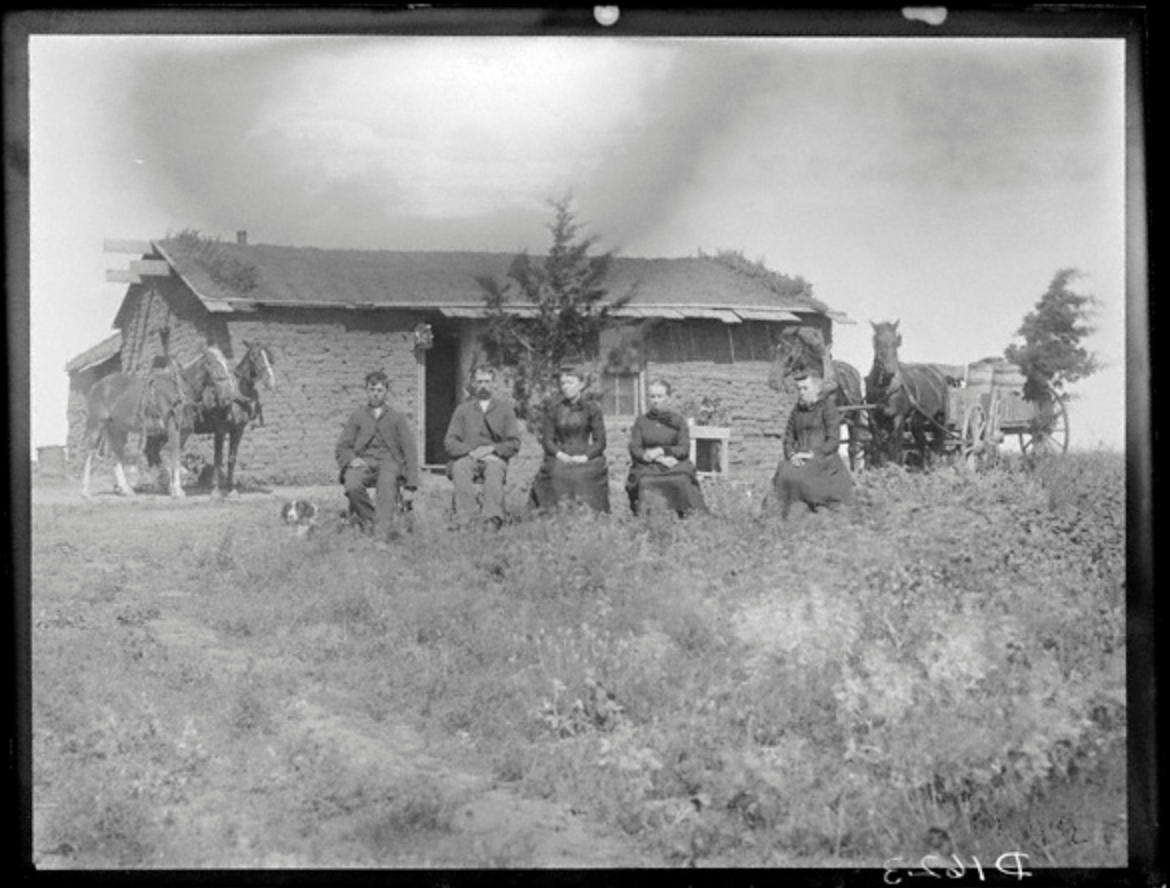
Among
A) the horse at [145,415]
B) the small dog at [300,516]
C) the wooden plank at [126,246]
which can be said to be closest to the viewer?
the wooden plank at [126,246]

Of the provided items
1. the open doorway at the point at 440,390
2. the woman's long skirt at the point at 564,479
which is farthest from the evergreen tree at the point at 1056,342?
the open doorway at the point at 440,390

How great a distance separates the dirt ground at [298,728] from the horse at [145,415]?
139 millimetres

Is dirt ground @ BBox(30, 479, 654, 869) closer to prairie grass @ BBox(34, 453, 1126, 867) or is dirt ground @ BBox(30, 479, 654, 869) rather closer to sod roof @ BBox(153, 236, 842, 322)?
prairie grass @ BBox(34, 453, 1126, 867)

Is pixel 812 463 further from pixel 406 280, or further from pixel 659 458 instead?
pixel 406 280

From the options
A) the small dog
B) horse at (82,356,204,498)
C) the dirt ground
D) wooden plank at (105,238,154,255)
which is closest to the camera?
the dirt ground

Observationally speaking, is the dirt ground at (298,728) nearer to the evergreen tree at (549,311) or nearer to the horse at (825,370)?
the evergreen tree at (549,311)

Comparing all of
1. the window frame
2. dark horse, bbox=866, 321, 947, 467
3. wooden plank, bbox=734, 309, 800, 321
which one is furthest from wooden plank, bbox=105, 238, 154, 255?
dark horse, bbox=866, 321, 947, 467

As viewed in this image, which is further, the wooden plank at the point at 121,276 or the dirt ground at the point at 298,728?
the wooden plank at the point at 121,276

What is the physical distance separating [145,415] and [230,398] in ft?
1.49

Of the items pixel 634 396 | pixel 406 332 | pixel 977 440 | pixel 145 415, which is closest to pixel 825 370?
pixel 977 440

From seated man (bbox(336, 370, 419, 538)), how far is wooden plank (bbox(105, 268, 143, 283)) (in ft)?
3.99

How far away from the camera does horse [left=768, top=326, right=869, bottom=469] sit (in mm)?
5996

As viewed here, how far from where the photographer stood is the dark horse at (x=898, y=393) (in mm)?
5863

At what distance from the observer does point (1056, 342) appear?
5742 millimetres
